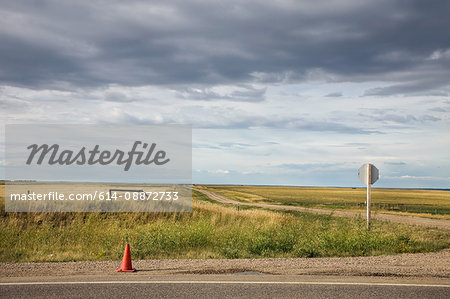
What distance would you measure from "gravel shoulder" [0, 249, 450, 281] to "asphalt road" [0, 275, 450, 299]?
2.61 ft

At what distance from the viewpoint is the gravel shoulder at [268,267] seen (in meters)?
9.70

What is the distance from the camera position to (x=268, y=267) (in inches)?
422

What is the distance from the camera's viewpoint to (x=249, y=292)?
7527 millimetres

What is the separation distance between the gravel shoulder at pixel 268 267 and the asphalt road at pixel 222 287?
797 mm

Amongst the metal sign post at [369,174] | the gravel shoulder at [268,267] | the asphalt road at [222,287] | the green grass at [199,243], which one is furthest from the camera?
the metal sign post at [369,174]

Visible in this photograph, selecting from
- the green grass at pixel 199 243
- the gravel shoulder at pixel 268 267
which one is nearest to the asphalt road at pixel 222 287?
the gravel shoulder at pixel 268 267

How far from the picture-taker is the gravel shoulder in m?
9.70

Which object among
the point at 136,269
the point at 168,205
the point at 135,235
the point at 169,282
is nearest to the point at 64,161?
the point at 168,205

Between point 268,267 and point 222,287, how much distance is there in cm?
310

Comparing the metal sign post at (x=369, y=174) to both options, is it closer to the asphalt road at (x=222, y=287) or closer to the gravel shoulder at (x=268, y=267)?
the gravel shoulder at (x=268, y=267)

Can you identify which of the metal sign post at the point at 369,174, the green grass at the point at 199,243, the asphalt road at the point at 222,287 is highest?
the metal sign post at the point at 369,174

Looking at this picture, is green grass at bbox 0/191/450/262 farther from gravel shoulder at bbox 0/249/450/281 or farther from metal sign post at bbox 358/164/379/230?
metal sign post at bbox 358/164/379/230

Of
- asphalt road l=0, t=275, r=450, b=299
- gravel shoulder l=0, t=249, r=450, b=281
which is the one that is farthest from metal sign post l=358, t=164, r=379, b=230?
asphalt road l=0, t=275, r=450, b=299

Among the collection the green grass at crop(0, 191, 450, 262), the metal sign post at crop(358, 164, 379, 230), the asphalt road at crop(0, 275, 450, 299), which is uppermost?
the metal sign post at crop(358, 164, 379, 230)
